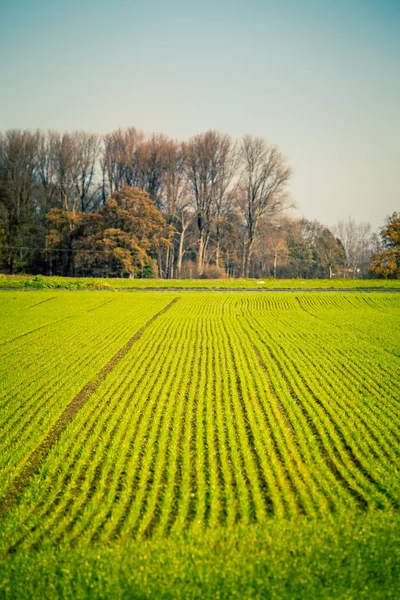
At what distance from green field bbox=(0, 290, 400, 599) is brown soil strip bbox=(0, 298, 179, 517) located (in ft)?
0.14

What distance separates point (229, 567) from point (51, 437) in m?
Answer: 5.69

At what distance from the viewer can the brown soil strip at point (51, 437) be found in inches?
309

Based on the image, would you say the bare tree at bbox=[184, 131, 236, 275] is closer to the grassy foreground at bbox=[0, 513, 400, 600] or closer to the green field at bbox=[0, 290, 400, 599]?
the green field at bbox=[0, 290, 400, 599]

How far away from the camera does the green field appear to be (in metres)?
5.91

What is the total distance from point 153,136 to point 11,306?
1710 inches

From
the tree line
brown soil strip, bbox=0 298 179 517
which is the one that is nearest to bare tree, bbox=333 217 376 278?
the tree line

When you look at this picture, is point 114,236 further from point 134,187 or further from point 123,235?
point 134,187

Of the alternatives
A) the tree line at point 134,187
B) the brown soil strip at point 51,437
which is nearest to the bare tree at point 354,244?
the tree line at point 134,187

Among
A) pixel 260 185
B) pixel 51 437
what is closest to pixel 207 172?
pixel 260 185

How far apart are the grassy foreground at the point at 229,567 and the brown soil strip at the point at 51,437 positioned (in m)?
1.81

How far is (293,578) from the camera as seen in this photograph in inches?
228

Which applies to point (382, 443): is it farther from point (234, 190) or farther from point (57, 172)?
point (57, 172)

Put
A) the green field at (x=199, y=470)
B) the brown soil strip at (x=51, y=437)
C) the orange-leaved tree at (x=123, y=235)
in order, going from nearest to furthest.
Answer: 1. the green field at (x=199, y=470)
2. the brown soil strip at (x=51, y=437)
3. the orange-leaved tree at (x=123, y=235)

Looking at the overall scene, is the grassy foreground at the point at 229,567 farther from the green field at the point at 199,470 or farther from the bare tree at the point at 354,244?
the bare tree at the point at 354,244
